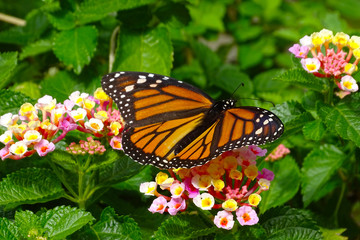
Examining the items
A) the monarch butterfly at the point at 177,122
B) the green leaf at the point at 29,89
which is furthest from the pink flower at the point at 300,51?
the green leaf at the point at 29,89

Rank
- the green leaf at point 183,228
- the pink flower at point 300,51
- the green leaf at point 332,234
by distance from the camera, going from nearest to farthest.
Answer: the green leaf at point 183,228, the pink flower at point 300,51, the green leaf at point 332,234

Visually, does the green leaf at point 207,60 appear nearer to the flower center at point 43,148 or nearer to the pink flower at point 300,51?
the pink flower at point 300,51

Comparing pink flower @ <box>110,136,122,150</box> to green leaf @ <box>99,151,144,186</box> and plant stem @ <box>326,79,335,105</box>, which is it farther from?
plant stem @ <box>326,79,335,105</box>

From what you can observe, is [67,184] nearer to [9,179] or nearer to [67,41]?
[9,179]

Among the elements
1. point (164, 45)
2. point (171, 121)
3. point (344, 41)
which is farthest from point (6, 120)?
point (344, 41)

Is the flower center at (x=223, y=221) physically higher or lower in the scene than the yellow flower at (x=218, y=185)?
lower

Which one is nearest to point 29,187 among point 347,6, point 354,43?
point 354,43

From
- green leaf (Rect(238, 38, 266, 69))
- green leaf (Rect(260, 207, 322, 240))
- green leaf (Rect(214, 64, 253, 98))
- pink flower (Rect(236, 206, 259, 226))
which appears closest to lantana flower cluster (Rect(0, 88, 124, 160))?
pink flower (Rect(236, 206, 259, 226))
